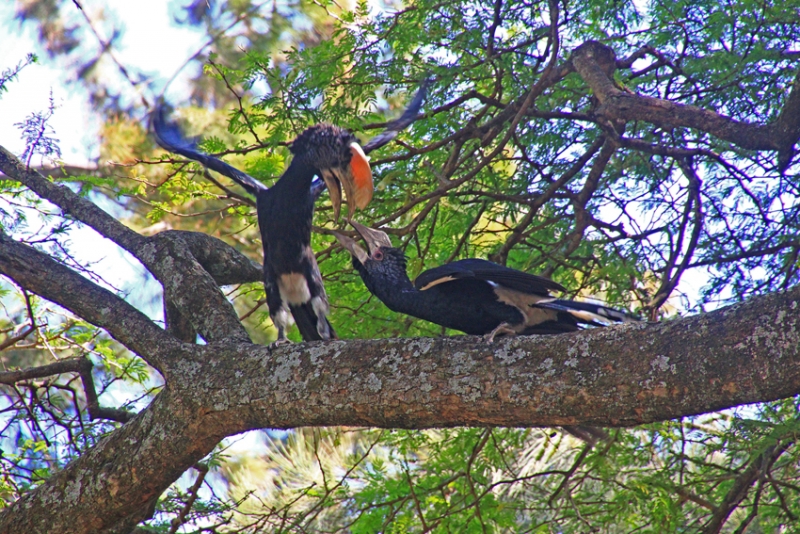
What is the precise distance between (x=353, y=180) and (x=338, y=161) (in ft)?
0.34

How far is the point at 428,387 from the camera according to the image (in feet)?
6.54

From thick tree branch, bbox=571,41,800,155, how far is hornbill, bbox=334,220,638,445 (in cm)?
80

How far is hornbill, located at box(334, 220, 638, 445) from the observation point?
2.65m

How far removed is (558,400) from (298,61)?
2.24 m

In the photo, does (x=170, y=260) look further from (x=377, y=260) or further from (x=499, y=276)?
(x=499, y=276)

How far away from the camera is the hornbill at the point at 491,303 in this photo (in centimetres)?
265

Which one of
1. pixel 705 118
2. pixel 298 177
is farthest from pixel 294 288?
pixel 705 118

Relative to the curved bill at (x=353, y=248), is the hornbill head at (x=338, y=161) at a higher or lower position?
higher

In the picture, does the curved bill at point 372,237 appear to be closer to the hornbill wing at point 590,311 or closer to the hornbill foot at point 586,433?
the hornbill wing at point 590,311

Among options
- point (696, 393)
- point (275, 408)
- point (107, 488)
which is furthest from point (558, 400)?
point (107, 488)

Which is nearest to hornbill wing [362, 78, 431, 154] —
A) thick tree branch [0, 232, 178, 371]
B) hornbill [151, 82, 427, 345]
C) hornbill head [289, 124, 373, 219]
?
hornbill [151, 82, 427, 345]

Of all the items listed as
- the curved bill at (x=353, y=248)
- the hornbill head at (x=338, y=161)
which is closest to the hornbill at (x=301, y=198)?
the hornbill head at (x=338, y=161)

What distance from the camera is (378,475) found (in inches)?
149

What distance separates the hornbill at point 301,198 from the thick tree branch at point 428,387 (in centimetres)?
87
